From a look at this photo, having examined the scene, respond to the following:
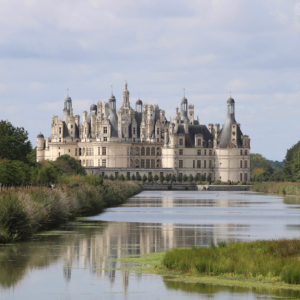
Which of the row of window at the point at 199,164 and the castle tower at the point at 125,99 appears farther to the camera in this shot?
the castle tower at the point at 125,99

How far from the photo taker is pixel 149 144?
Result: 476 ft

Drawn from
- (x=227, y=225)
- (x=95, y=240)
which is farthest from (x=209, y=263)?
(x=227, y=225)

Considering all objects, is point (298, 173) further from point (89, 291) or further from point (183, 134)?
point (89, 291)

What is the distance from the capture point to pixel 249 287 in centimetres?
1518

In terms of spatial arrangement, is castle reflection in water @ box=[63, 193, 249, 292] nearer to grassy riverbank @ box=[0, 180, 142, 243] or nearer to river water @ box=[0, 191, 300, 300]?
river water @ box=[0, 191, 300, 300]

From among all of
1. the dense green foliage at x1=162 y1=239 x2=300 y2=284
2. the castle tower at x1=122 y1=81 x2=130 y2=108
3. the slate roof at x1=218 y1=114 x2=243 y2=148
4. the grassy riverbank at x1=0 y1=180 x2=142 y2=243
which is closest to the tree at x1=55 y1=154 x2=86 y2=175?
the slate roof at x1=218 y1=114 x2=243 y2=148

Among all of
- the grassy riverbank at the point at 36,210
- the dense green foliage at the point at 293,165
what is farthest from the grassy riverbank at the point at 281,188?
the grassy riverbank at the point at 36,210

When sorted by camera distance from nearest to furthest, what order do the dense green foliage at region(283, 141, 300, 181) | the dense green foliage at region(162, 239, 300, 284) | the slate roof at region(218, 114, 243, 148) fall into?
the dense green foliage at region(162, 239, 300, 284), the dense green foliage at region(283, 141, 300, 181), the slate roof at region(218, 114, 243, 148)

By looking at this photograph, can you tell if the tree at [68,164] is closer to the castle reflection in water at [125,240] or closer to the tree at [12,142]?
the tree at [12,142]

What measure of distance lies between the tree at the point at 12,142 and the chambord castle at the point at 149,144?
7059 cm

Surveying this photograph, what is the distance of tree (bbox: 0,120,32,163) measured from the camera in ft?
202

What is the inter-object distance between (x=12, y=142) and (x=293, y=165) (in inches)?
1964

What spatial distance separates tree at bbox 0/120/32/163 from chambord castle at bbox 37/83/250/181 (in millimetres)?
70594

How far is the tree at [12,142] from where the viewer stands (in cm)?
6147
